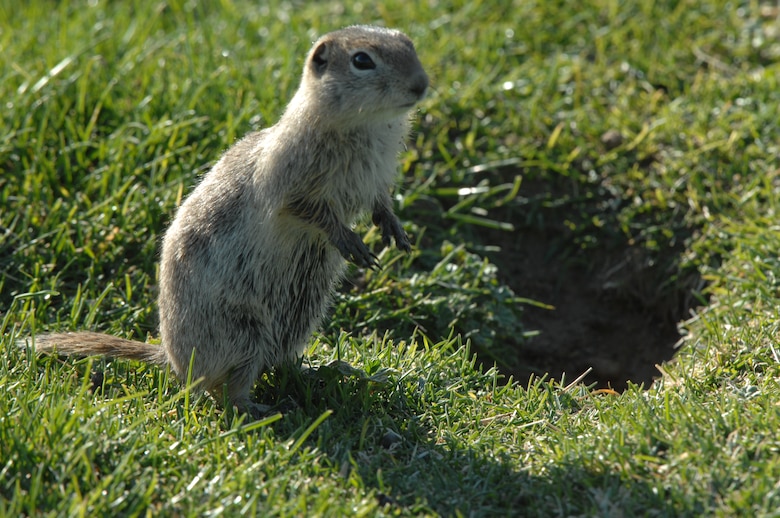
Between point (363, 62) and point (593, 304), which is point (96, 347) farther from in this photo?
point (593, 304)

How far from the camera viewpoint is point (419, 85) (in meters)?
3.57

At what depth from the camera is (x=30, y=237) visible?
4727 millimetres

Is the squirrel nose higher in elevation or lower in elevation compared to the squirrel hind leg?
higher

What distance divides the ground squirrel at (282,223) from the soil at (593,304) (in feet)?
4.95

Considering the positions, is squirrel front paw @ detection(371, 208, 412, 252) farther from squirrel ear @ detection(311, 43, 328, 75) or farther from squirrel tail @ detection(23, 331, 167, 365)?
squirrel tail @ detection(23, 331, 167, 365)

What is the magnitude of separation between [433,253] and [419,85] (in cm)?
157

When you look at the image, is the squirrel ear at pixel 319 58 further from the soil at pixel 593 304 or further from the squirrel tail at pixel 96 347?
the soil at pixel 593 304

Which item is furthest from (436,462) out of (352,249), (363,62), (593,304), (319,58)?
(593,304)

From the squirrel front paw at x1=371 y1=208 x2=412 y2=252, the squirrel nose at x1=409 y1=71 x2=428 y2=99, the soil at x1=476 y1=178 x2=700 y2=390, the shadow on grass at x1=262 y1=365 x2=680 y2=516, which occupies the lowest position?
the soil at x1=476 y1=178 x2=700 y2=390

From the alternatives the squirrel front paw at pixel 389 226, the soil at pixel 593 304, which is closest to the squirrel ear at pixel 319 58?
the squirrel front paw at pixel 389 226

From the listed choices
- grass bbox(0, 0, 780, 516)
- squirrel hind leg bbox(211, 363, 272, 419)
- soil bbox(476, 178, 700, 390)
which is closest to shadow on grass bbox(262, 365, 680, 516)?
grass bbox(0, 0, 780, 516)

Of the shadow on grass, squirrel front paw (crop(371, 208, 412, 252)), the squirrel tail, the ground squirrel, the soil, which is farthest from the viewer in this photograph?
the soil

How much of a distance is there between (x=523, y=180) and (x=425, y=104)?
757mm

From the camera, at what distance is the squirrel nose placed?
357 centimetres
